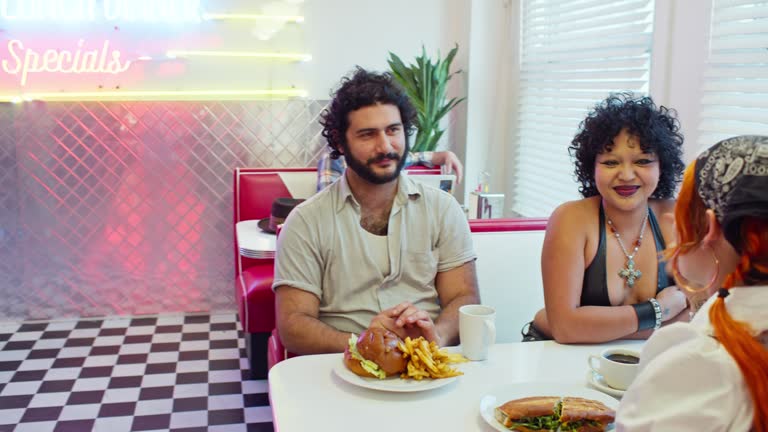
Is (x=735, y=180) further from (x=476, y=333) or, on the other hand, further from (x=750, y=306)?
(x=476, y=333)

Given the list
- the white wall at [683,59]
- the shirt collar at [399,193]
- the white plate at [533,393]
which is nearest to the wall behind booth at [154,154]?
the white wall at [683,59]

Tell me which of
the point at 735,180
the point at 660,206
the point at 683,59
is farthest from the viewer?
the point at 683,59

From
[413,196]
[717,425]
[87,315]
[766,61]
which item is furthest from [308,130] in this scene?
[717,425]

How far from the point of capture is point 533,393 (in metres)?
1.60

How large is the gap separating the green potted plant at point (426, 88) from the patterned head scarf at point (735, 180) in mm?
3728

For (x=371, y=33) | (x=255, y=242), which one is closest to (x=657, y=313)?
(x=255, y=242)

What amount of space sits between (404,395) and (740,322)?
2.58ft

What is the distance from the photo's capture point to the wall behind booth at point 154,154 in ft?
15.9

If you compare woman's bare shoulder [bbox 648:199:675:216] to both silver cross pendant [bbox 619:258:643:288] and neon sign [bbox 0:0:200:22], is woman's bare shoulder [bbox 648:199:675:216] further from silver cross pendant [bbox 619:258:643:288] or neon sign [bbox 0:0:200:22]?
neon sign [bbox 0:0:200:22]

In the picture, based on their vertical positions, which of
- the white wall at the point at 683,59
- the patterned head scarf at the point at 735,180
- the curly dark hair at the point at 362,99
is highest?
the white wall at the point at 683,59

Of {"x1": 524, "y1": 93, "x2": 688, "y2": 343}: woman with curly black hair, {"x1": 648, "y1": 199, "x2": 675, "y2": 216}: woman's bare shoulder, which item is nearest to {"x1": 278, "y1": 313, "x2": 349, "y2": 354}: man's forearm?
{"x1": 524, "y1": 93, "x2": 688, "y2": 343}: woman with curly black hair

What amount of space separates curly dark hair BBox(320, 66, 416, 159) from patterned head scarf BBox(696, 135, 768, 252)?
1633mm

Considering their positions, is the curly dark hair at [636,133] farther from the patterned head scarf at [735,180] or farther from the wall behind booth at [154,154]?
the wall behind booth at [154,154]

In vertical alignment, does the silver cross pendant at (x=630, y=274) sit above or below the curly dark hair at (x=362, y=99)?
below
